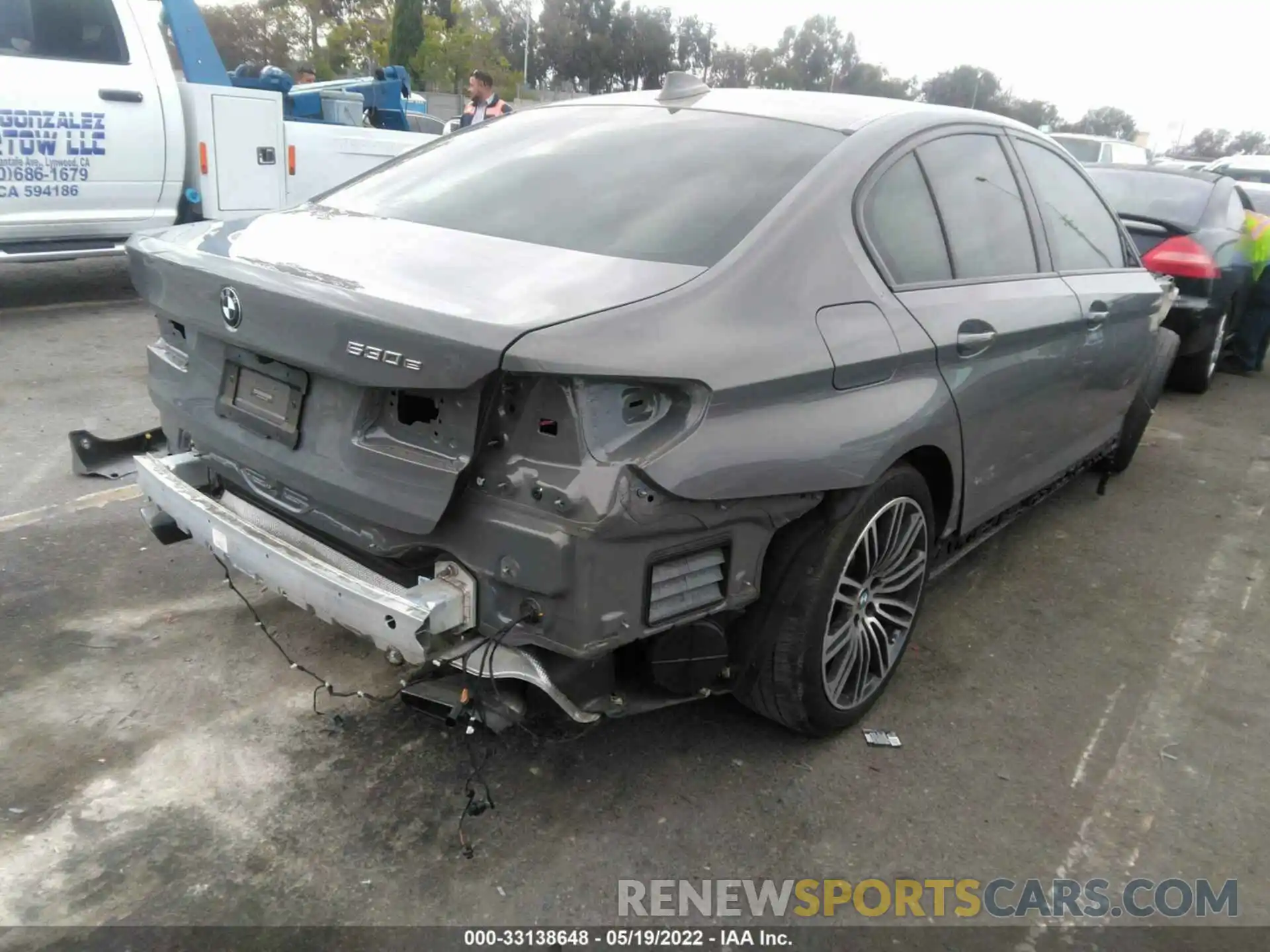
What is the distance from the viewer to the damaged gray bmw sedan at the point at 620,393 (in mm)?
2102

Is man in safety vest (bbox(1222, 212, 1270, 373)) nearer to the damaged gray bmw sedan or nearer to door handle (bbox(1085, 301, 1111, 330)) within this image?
door handle (bbox(1085, 301, 1111, 330))

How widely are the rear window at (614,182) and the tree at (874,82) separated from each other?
230 feet

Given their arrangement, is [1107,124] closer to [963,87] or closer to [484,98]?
[963,87]

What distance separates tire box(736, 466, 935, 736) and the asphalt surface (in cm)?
19

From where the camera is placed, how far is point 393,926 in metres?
2.20

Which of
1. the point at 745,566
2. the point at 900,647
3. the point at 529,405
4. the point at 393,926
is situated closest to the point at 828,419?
the point at 745,566

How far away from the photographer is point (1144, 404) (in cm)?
508

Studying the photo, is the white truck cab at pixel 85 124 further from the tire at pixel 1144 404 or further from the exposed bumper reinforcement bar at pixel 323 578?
the tire at pixel 1144 404

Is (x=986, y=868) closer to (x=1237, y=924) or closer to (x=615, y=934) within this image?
(x=1237, y=924)

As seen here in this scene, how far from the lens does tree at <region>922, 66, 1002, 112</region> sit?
7106 cm

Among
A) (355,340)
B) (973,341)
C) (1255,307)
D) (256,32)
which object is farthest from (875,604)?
(256,32)

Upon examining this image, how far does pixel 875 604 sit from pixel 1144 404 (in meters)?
2.90

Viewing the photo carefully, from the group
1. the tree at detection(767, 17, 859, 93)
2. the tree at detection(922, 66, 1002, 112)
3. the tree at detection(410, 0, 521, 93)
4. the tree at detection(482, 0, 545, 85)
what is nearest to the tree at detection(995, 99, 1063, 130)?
the tree at detection(922, 66, 1002, 112)

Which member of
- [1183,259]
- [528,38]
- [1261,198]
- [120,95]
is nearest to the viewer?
[120,95]
